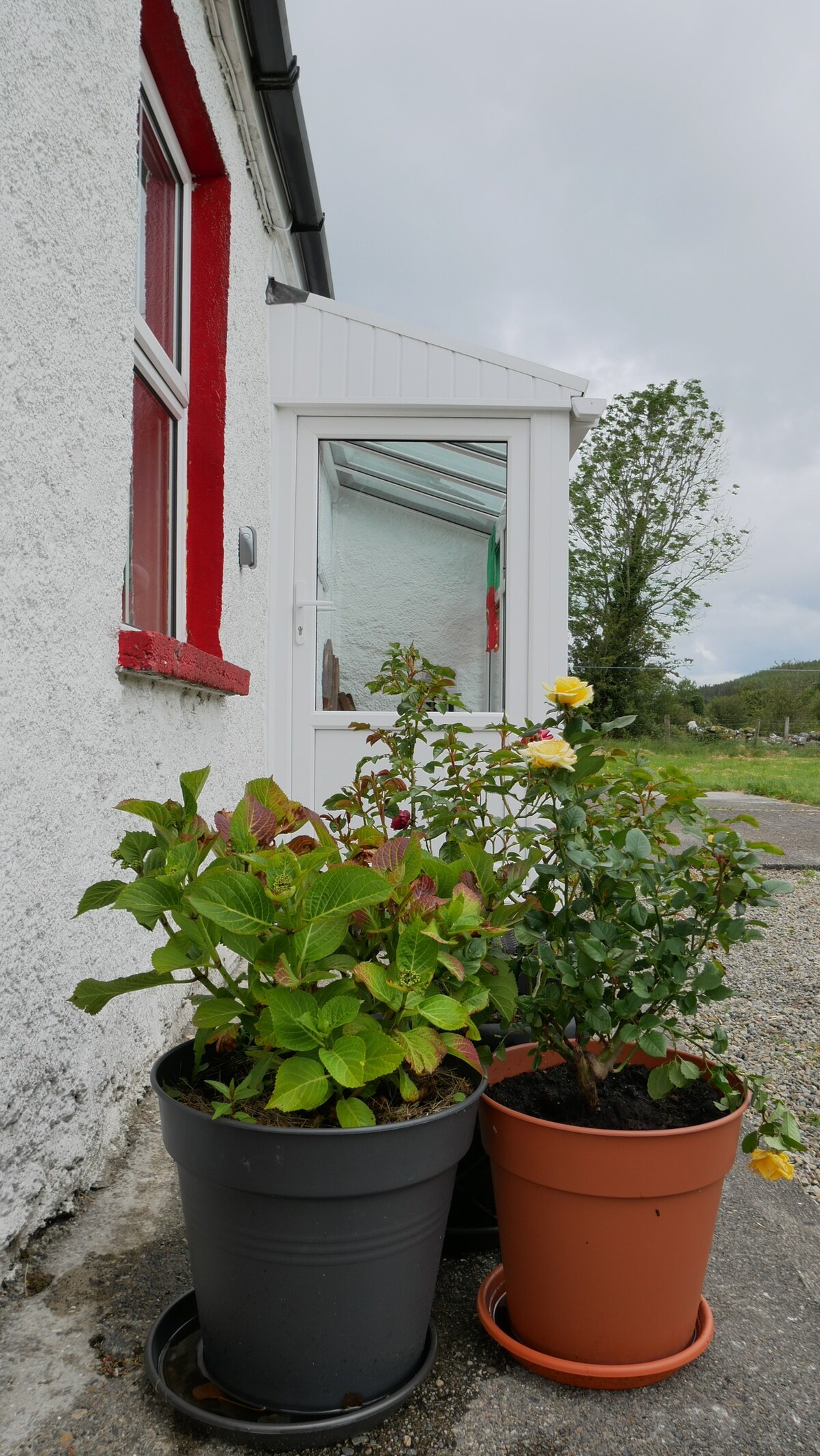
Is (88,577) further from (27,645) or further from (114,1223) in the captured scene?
(114,1223)

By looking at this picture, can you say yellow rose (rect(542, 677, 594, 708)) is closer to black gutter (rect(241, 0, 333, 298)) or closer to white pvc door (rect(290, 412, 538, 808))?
white pvc door (rect(290, 412, 538, 808))

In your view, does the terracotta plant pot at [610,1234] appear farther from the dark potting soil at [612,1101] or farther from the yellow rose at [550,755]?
the yellow rose at [550,755]

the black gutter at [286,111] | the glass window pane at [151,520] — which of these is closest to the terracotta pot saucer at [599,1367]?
the glass window pane at [151,520]

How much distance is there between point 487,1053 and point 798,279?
44.3 ft

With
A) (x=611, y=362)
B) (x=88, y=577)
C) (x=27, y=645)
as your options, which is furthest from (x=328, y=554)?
(x=611, y=362)

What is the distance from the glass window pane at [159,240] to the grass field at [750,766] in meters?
7.83

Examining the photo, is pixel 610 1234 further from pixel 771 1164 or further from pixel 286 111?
pixel 286 111

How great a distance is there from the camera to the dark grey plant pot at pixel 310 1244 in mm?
942

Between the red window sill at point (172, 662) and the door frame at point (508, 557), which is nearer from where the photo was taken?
the red window sill at point (172, 662)

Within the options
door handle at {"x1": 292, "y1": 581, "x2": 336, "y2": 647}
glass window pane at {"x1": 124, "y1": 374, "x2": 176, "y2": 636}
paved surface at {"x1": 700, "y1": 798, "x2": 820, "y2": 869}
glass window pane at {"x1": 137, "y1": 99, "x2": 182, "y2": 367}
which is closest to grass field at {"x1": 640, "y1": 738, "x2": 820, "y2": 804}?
paved surface at {"x1": 700, "y1": 798, "x2": 820, "y2": 869}

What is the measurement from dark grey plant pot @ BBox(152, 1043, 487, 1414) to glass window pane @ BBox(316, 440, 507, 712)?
8.86ft

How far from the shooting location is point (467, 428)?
11.8ft

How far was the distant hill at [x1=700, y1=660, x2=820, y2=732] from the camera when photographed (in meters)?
21.9

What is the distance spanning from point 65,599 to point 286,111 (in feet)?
8.08
